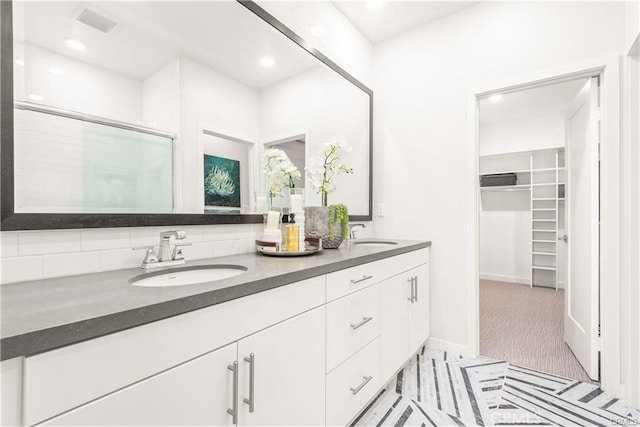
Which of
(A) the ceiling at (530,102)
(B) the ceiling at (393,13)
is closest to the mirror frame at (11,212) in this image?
(B) the ceiling at (393,13)

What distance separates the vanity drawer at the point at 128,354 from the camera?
21.9 inches

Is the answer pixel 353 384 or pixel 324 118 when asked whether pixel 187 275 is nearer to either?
pixel 353 384

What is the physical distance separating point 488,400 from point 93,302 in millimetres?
2033

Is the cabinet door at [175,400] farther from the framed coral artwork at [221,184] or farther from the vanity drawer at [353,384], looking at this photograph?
the framed coral artwork at [221,184]

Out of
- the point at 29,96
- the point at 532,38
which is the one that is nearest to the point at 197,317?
the point at 29,96

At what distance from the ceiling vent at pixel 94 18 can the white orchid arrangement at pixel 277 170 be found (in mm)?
858

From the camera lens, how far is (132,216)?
3.84ft

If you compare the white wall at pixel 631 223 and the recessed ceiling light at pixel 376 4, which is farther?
the recessed ceiling light at pixel 376 4

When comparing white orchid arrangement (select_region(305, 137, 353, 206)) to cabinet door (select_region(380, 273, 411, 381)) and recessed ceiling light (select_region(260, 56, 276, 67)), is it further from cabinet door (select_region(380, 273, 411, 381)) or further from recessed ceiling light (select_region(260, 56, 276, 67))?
cabinet door (select_region(380, 273, 411, 381))

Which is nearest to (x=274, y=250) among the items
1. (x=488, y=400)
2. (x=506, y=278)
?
(x=488, y=400)

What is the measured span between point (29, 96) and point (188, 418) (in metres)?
1.08

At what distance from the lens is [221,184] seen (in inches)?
60.2

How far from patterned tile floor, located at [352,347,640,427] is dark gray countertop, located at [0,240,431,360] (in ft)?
3.63

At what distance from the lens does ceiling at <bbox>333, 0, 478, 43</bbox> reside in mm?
2322
